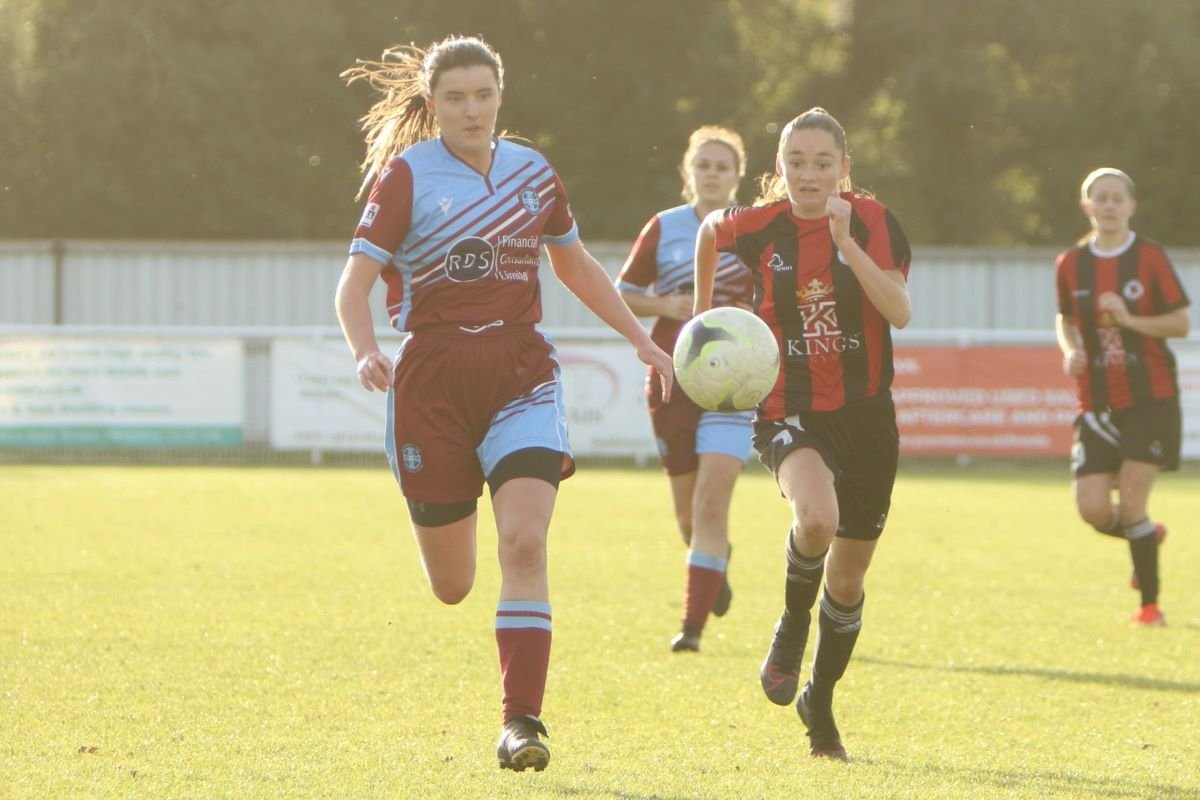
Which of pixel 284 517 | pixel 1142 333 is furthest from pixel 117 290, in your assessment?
pixel 1142 333

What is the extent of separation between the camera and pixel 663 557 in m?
12.2

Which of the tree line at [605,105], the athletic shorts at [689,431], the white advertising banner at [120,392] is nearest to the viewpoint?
the athletic shorts at [689,431]

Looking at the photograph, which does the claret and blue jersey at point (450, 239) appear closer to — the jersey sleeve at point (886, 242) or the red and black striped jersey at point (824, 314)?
the red and black striped jersey at point (824, 314)

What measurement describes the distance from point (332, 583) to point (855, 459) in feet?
16.7

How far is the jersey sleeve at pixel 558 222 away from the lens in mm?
5762

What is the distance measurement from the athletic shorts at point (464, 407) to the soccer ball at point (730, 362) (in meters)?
0.46

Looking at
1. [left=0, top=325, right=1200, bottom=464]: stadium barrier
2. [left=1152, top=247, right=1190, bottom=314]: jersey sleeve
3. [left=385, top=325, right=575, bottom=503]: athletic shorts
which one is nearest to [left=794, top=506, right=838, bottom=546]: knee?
[left=385, top=325, right=575, bottom=503]: athletic shorts

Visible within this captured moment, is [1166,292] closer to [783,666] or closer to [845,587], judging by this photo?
[845,587]

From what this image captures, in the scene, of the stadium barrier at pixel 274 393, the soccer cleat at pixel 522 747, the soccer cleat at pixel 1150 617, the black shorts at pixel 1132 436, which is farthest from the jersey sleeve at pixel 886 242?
the stadium barrier at pixel 274 393

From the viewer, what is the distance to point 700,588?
27.0ft

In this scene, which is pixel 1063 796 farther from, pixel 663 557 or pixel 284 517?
pixel 284 517

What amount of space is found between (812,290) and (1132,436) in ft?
→ 13.5

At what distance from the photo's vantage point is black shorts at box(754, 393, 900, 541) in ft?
19.3

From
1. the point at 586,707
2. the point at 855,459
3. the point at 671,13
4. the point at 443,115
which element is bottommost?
the point at 586,707
